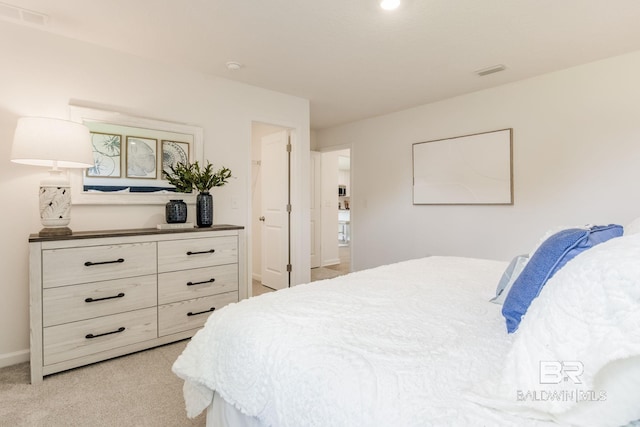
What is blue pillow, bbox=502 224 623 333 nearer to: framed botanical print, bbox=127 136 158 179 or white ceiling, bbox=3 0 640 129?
white ceiling, bbox=3 0 640 129

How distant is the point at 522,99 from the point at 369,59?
5.60 feet

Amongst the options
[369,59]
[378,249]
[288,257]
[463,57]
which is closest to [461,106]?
[463,57]

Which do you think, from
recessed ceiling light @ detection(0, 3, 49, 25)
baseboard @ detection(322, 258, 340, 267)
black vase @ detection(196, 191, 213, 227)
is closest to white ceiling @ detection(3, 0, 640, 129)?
recessed ceiling light @ detection(0, 3, 49, 25)

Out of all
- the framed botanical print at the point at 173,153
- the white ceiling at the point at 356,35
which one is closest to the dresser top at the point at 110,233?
the framed botanical print at the point at 173,153

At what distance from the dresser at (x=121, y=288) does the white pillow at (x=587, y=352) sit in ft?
7.80

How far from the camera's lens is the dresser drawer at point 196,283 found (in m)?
2.52

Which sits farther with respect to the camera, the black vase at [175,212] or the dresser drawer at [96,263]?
the black vase at [175,212]

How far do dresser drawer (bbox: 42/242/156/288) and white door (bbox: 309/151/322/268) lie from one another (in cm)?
349

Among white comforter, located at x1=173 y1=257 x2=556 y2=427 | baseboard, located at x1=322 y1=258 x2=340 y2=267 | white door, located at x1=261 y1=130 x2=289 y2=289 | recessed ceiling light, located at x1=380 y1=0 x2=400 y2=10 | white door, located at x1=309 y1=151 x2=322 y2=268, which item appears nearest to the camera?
white comforter, located at x1=173 y1=257 x2=556 y2=427

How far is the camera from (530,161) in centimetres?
333

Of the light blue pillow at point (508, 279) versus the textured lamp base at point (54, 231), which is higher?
the textured lamp base at point (54, 231)

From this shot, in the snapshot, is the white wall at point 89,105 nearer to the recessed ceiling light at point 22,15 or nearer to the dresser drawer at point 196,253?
the recessed ceiling light at point 22,15

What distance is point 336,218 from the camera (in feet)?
19.9

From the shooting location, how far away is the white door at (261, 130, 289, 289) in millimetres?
4082
